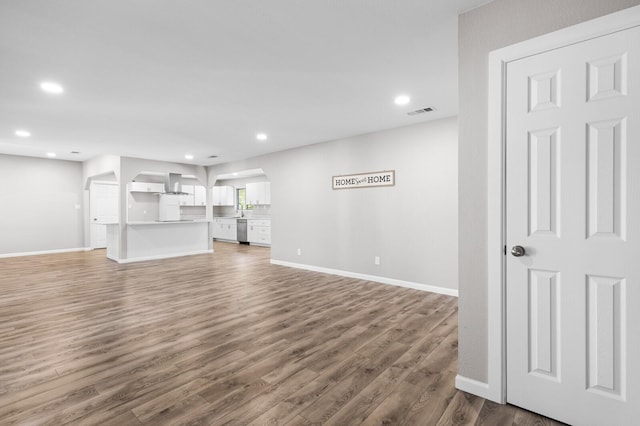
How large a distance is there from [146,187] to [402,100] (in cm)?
785

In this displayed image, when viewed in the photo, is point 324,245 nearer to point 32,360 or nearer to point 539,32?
point 32,360

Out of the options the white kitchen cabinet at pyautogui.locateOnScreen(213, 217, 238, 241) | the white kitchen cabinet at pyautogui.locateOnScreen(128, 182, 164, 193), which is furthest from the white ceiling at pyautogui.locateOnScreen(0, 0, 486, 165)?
the white kitchen cabinet at pyautogui.locateOnScreen(213, 217, 238, 241)

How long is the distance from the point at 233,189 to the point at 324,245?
7232mm

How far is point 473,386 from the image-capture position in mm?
2004

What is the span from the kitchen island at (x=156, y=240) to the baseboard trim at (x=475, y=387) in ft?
Answer: 24.5

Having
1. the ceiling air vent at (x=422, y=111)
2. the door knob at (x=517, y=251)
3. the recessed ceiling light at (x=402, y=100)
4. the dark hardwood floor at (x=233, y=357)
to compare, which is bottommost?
the dark hardwood floor at (x=233, y=357)

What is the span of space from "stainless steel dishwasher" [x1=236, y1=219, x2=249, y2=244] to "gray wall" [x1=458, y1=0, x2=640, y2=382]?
31.8 ft

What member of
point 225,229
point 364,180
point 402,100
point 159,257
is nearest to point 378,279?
point 364,180

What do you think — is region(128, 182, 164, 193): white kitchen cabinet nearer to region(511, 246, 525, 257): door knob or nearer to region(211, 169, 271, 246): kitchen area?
region(211, 169, 271, 246): kitchen area

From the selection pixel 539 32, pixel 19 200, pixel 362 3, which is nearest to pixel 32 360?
pixel 362 3

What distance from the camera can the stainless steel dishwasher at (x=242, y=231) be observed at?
11.1 m

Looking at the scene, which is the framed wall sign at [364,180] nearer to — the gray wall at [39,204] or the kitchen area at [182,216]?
the kitchen area at [182,216]

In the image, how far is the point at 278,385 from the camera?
2.13 meters

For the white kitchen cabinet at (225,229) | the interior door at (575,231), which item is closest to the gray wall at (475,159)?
the interior door at (575,231)
